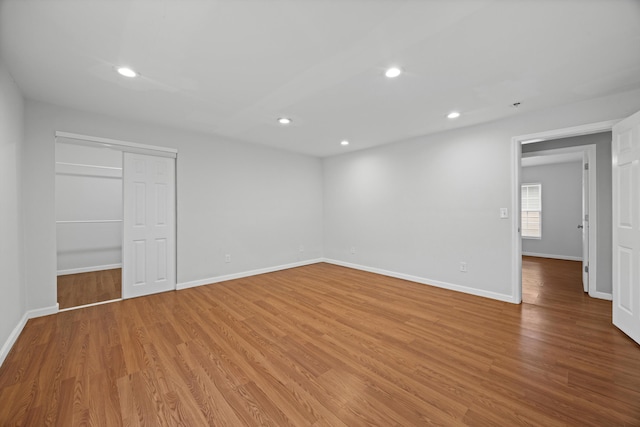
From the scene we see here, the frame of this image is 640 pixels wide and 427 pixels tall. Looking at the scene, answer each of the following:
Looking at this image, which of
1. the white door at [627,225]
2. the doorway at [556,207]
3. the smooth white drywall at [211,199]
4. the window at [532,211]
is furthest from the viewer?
the window at [532,211]

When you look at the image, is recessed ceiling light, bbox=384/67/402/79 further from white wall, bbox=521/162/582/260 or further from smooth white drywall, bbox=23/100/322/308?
white wall, bbox=521/162/582/260

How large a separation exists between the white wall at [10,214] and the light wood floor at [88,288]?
771mm

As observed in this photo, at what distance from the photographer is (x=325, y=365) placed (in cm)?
Answer: 195

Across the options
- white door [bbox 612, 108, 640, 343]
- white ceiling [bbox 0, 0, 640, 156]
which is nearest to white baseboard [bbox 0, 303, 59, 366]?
white ceiling [bbox 0, 0, 640, 156]

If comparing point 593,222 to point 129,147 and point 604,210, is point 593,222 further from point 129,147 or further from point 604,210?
point 129,147

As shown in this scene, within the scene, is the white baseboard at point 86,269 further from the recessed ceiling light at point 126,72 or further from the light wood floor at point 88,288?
the recessed ceiling light at point 126,72

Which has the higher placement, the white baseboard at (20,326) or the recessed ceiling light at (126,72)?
the recessed ceiling light at (126,72)

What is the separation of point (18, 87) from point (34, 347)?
253 centimetres

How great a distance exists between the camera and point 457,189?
12.3 ft

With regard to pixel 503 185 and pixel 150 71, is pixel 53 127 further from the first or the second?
pixel 503 185

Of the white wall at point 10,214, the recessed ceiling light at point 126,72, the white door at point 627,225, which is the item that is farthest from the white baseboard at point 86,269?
the white door at point 627,225

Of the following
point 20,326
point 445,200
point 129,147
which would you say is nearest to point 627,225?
point 445,200

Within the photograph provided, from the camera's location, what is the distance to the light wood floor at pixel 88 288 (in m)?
3.40

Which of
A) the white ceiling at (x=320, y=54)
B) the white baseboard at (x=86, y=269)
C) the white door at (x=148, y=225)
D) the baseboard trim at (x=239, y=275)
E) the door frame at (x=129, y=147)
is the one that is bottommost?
the white baseboard at (x=86, y=269)
